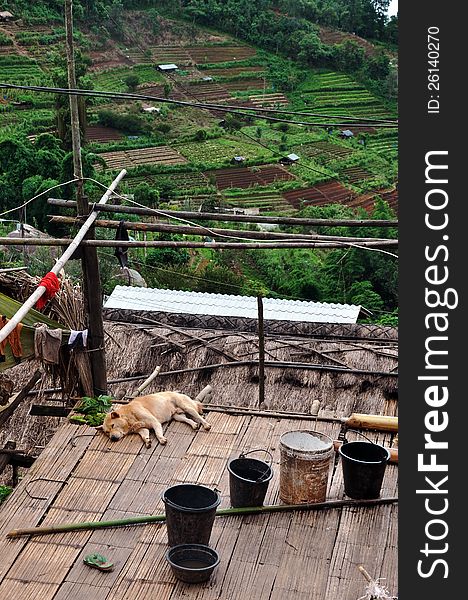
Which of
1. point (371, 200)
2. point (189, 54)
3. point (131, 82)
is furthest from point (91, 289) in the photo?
point (189, 54)

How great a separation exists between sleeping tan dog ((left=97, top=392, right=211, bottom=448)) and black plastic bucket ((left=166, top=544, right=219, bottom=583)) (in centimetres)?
114

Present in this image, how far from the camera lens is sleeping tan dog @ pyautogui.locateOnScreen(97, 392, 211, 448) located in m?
5.28

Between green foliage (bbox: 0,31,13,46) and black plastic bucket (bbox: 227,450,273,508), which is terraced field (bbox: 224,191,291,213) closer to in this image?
green foliage (bbox: 0,31,13,46)

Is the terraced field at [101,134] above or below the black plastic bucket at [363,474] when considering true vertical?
below

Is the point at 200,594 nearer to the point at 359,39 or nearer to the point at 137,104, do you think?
the point at 137,104

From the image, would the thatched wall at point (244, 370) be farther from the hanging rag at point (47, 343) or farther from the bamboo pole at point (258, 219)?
the bamboo pole at point (258, 219)

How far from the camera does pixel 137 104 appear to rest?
4012 centimetres

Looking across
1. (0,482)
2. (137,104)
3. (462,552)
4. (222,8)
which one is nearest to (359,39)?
(222,8)

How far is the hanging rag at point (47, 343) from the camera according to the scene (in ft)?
18.5

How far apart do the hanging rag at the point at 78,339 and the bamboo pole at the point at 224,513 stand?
1641 millimetres

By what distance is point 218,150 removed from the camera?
36531 mm

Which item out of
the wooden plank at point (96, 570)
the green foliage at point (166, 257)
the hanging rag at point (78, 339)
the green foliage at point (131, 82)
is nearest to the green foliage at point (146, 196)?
the green foliage at point (166, 257)

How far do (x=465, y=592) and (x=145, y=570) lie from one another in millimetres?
1654

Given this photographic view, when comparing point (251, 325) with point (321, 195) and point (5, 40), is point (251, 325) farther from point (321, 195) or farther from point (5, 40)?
point (5, 40)
